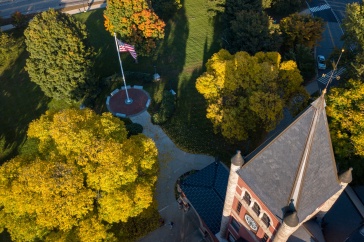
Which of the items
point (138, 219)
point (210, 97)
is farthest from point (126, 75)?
point (138, 219)

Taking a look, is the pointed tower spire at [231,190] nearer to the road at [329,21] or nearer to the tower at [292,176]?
the tower at [292,176]

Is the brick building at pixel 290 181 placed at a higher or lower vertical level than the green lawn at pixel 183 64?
higher

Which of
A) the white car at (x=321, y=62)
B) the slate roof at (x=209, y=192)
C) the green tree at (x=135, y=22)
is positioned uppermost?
the green tree at (x=135, y=22)

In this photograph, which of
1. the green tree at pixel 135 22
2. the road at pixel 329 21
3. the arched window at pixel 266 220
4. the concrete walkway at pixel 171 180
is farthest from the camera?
the road at pixel 329 21

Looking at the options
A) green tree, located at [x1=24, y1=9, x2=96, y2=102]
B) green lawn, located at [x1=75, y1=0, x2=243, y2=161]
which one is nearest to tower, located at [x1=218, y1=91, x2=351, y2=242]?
green lawn, located at [x1=75, y1=0, x2=243, y2=161]

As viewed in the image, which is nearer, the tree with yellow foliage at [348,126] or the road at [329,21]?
the tree with yellow foliage at [348,126]

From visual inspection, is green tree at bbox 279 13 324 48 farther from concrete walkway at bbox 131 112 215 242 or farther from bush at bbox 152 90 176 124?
concrete walkway at bbox 131 112 215 242

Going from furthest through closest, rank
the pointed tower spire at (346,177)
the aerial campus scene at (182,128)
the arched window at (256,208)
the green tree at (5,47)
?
the green tree at (5,47)
the arched window at (256,208)
the aerial campus scene at (182,128)
the pointed tower spire at (346,177)

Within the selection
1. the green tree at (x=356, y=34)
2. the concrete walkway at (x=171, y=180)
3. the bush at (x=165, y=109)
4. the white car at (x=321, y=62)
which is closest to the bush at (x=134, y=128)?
the concrete walkway at (x=171, y=180)
